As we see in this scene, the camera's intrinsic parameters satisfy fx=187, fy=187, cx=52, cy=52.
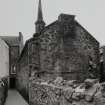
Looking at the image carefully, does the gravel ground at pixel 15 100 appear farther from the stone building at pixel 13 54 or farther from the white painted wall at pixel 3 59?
the stone building at pixel 13 54

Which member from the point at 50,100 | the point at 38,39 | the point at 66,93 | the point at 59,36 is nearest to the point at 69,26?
the point at 59,36

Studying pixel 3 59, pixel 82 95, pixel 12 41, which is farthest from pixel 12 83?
pixel 82 95

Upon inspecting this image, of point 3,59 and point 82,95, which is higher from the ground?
point 3,59

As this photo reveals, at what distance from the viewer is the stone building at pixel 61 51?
13742 millimetres

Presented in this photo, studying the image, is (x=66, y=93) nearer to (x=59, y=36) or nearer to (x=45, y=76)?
(x=45, y=76)

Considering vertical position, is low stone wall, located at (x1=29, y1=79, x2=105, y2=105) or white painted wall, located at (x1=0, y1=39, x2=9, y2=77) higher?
white painted wall, located at (x1=0, y1=39, x2=9, y2=77)

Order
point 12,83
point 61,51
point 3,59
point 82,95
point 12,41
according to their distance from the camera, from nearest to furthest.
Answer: point 82,95, point 61,51, point 3,59, point 12,83, point 12,41

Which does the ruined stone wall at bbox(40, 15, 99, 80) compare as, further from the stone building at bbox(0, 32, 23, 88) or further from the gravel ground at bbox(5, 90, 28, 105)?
the stone building at bbox(0, 32, 23, 88)

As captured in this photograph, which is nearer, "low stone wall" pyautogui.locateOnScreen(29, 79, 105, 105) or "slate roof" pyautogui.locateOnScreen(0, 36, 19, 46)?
"low stone wall" pyautogui.locateOnScreen(29, 79, 105, 105)

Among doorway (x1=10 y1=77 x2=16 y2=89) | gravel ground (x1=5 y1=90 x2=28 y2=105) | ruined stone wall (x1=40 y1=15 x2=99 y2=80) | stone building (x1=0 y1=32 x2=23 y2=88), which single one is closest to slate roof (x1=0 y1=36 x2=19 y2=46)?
stone building (x1=0 y1=32 x2=23 y2=88)

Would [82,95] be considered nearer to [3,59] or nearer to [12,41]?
[3,59]

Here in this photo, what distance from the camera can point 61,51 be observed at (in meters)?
14.3

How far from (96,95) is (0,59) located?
2221 centimetres

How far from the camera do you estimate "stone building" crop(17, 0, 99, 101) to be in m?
13.7
